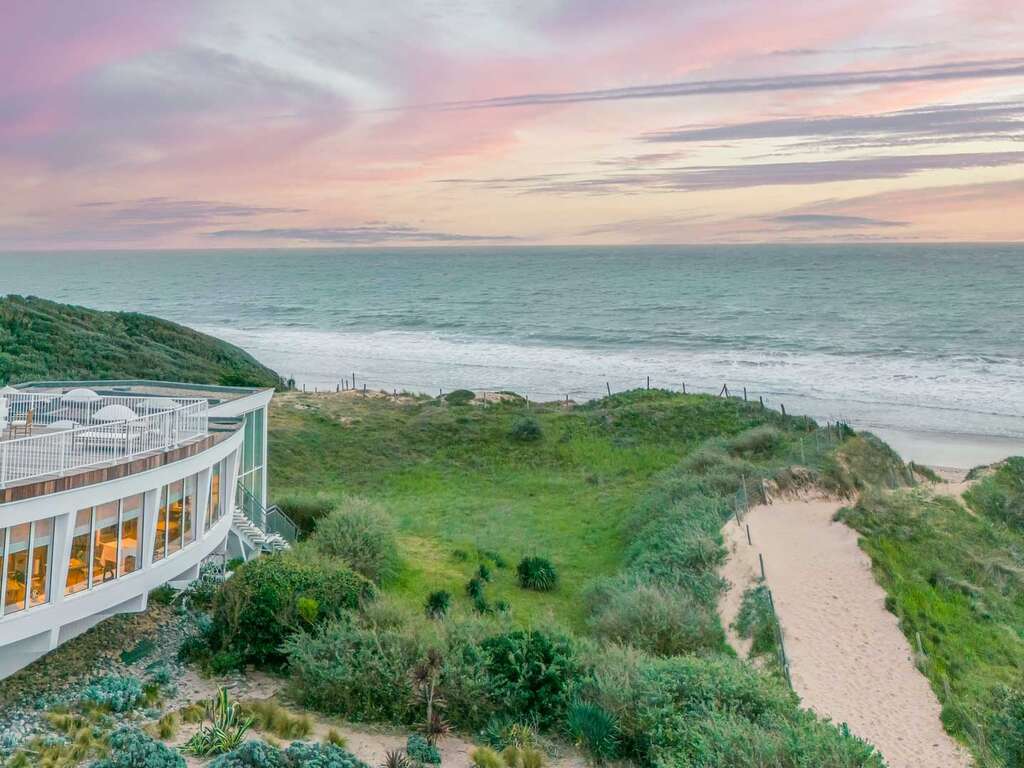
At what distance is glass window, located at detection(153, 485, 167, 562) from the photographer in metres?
16.5

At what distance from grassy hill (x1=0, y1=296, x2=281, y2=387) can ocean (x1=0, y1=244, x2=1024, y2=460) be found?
8.55 meters

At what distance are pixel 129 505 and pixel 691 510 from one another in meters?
16.7

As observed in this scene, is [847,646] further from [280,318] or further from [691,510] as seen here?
[280,318]

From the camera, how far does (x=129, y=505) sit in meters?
15.6

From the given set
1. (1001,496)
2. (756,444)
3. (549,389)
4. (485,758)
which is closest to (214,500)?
(485,758)

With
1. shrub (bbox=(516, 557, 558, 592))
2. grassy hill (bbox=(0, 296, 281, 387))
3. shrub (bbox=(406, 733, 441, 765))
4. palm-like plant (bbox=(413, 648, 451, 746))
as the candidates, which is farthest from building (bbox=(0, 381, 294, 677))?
grassy hill (bbox=(0, 296, 281, 387))

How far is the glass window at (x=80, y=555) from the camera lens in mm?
14367

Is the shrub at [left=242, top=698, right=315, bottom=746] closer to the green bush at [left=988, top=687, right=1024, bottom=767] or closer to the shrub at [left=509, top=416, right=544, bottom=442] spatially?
the green bush at [left=988, top=687, right=1024, bottom=767]

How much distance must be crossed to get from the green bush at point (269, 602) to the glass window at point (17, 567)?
4.30 metres

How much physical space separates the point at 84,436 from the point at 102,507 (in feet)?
5.55

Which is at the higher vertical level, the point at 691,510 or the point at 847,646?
the point at 691,510

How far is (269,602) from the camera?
17.0 metres

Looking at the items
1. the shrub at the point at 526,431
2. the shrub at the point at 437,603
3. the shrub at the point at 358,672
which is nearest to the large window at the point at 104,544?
the shrub at the point at 358,672

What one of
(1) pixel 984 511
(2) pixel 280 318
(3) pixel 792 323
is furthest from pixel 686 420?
(2) pixel 280 318
